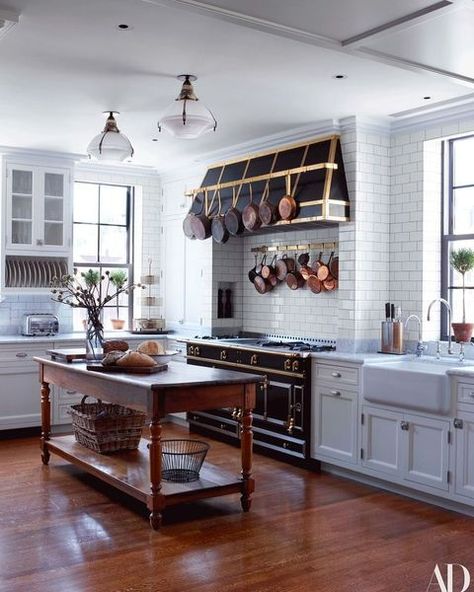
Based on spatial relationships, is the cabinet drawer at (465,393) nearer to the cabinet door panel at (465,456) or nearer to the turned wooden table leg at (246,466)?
the cabinet door panel at (465,456)

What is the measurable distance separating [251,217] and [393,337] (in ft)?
5.91

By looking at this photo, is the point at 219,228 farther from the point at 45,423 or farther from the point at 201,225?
the point at 45,423

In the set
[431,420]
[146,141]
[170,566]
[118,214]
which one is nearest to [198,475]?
[170,566]

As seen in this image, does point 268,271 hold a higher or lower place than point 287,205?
lower

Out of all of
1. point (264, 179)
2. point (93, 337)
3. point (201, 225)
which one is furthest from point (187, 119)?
point (201, 225)

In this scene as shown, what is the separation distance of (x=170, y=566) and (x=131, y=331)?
16.1ft

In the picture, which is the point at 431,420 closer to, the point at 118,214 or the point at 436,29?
the point at 436,29

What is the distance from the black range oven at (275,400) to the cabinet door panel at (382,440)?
0.64 metres

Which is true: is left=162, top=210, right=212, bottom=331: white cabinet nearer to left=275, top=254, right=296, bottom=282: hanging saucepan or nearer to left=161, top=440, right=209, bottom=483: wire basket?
left=275, top=254, right=296, bottom=282: hanging saucepan

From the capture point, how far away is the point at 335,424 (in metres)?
5.93

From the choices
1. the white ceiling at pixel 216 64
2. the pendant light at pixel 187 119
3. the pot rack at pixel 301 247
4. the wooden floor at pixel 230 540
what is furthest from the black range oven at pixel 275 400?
the pendant light at pixel 187 119

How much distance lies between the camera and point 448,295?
6.16m

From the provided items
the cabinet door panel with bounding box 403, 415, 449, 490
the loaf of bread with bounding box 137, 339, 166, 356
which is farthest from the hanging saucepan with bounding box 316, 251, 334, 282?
the loaf of bread with bounding box 137, 339, 166, 356

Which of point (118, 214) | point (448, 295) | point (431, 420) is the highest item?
point (118, 214)
